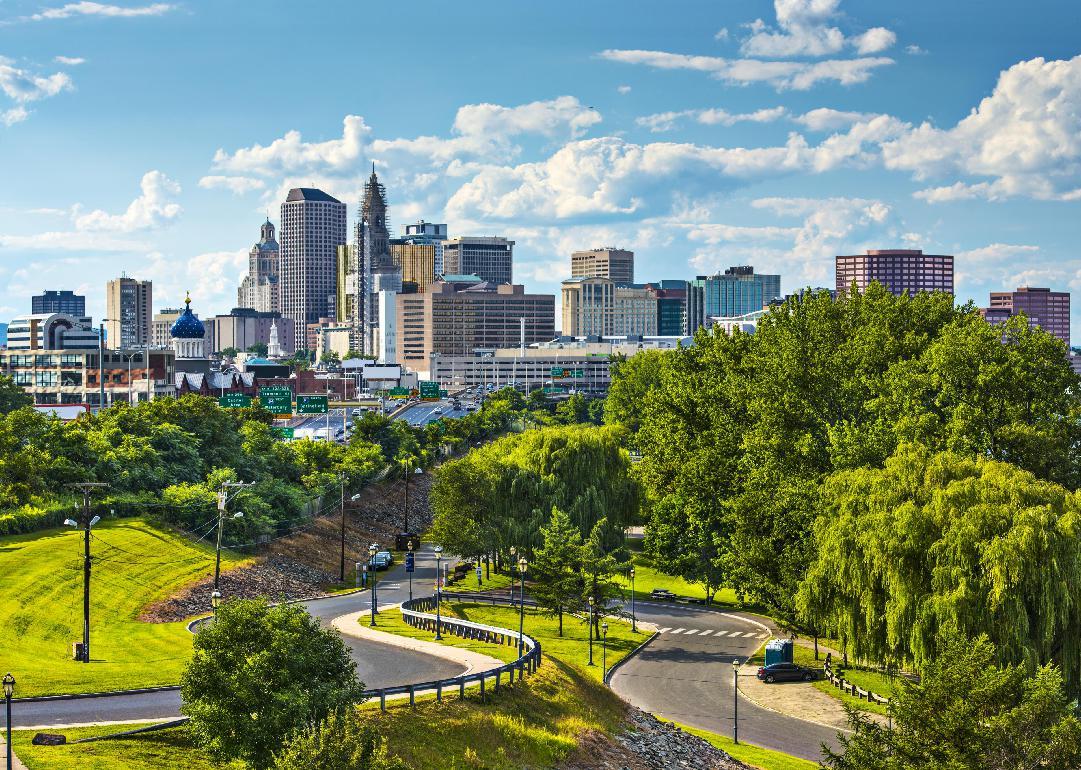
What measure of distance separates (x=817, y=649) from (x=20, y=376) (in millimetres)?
135146

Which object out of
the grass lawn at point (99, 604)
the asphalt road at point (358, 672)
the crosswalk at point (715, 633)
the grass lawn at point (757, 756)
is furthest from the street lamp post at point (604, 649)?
the grass lawn at point (99, 604)

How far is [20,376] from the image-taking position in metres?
168

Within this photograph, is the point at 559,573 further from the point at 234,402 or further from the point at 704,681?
the point at 234,402

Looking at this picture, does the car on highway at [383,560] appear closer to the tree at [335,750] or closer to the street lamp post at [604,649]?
the street lamp post at [604,649]

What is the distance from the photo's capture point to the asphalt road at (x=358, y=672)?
3581 cm

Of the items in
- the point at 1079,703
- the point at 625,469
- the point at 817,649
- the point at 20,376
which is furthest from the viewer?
the point at 20,376

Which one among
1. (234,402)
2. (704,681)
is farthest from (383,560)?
(234,402)

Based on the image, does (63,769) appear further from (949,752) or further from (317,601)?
(317,601)

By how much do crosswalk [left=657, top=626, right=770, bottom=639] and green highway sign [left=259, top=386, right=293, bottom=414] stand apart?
66.6 meters

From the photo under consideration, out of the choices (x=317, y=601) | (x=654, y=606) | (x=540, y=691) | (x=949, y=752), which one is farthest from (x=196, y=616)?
(x=949, y=752)

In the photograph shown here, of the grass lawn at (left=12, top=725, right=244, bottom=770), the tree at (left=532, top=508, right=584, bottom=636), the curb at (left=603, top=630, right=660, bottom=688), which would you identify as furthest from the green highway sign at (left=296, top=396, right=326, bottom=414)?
the grass lawn at (left=12, top=725, right=244, bottom=770)

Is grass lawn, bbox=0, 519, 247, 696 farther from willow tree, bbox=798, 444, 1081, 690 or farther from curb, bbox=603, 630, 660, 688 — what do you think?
willow tree, bbox=798, 444, 1081, 690

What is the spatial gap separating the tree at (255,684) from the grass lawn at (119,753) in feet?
3.25

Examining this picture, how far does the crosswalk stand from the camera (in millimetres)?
67375
